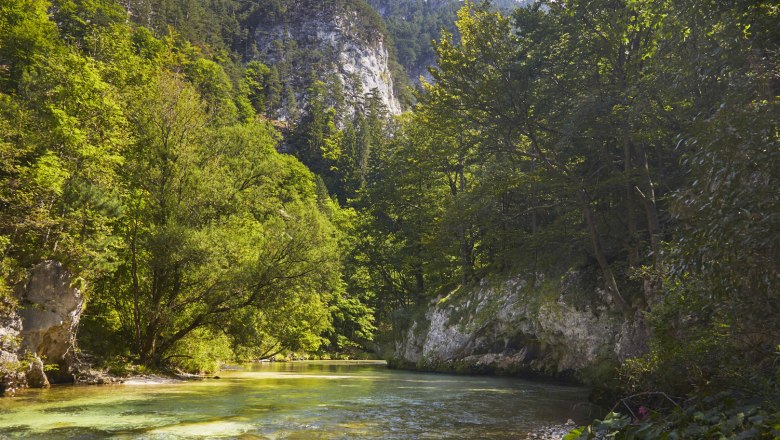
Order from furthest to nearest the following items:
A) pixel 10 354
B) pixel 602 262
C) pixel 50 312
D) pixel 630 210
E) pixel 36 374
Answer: pixel 630 210 → pixel 602 262 → pixel 50 312 → pixel 36 374 → pixel 10 354

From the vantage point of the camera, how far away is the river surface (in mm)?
8953

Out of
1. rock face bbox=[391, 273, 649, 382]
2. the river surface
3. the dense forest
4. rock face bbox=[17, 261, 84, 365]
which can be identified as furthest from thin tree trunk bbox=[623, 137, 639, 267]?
rock face bbox=[17, 261, 84, 365]

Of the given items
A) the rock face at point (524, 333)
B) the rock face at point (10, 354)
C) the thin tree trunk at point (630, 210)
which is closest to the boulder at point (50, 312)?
the rock face at point (10, 354)

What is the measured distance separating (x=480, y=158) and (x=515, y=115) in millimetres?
2424

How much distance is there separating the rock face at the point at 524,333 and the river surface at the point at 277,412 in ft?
10.3

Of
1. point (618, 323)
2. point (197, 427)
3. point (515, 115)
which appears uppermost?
point (515, 115)

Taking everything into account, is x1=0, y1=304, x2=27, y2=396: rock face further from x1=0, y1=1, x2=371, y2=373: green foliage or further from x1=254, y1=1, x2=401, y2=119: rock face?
x1=254, y1=1, x2=401, y2=119: rock face

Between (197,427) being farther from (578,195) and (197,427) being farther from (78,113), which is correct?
(578,195)

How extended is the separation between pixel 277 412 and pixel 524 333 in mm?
15594

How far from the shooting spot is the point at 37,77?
17656mm

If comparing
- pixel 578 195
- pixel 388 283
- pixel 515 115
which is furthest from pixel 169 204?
pixel 388 283

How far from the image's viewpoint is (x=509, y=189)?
19812 mm

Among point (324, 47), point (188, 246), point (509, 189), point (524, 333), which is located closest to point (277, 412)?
point (188, 246)

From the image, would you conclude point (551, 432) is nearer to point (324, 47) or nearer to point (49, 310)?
point (49, 310)
